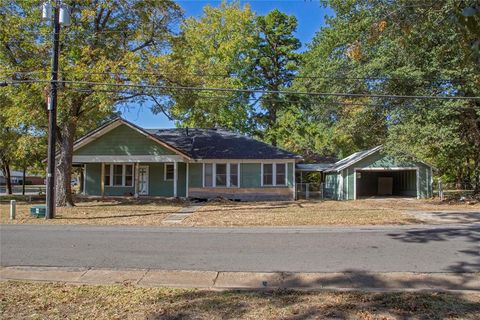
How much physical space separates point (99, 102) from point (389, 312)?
678 inches

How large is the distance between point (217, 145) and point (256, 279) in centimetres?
2248

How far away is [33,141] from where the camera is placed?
21766mm

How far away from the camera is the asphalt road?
27.3 feet

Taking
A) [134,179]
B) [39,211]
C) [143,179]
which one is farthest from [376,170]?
[39,211]

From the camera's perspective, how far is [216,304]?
5414mm

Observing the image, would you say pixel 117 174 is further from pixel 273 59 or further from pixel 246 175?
pixel 273 59

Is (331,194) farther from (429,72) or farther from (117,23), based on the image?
(117,23)

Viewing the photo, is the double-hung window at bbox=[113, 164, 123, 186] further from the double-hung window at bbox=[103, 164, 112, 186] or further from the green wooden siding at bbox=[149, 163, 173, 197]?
the green wooden siding at bbox=[149, 163, 173, 197]

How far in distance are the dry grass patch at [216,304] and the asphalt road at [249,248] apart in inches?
77.3

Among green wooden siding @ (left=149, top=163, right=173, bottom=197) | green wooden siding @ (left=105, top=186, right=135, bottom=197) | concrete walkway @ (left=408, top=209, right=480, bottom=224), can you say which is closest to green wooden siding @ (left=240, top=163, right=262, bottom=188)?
green wooden siding @ (left=149, top=163, right=173, bottom=197)

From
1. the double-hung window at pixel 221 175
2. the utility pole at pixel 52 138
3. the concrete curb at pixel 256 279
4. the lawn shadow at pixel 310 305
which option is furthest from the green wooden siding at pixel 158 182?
the lawn shadow at pixel 310 305

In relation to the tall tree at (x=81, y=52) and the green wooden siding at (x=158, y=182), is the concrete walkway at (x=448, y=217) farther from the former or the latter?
the green wooden siding at (x=158, y=182)

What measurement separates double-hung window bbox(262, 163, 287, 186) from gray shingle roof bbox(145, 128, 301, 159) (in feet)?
2.46

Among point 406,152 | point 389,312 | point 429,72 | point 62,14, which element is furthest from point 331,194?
point 389,312
